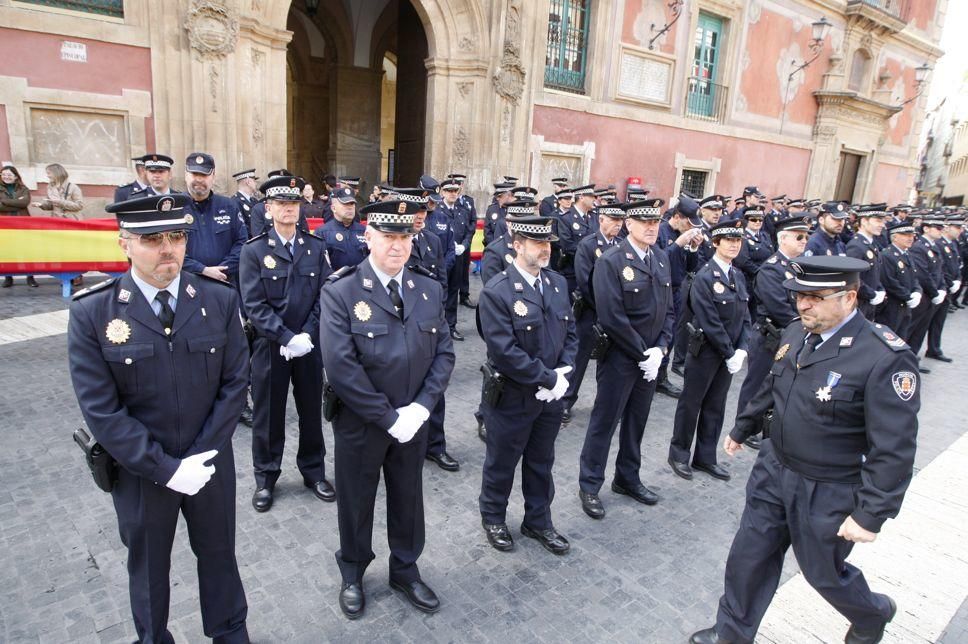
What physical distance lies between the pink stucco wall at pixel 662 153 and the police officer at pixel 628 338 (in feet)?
38.0

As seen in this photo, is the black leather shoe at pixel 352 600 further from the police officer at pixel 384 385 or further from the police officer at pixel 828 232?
the police officer at pixel 828 232

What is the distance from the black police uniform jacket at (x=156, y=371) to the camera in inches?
93.6

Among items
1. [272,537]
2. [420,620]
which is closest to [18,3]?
[272,537]

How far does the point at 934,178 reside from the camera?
62969 millimetres

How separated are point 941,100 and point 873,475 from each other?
79.1m

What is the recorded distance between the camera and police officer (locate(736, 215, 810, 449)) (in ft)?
17.8

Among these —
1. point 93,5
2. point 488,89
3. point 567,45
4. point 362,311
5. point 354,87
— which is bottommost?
point 362,311

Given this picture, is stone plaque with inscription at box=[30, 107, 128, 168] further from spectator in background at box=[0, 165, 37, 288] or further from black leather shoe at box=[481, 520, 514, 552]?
black leather shoe at box=[481, 520, 514, 552]

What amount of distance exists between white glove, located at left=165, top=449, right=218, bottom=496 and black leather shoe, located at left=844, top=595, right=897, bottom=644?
3351mm

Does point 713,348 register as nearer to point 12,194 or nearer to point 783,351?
point 783,351

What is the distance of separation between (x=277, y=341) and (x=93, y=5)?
364 inches

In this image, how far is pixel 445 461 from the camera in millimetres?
4992

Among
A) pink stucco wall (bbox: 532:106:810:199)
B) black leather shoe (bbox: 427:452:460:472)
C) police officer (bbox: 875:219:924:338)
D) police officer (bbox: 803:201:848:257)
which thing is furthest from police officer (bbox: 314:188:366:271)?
pink stucco wall (bbox: 532:106:810:199)

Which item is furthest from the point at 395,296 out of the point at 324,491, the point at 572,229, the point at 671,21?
the point at 671,21
